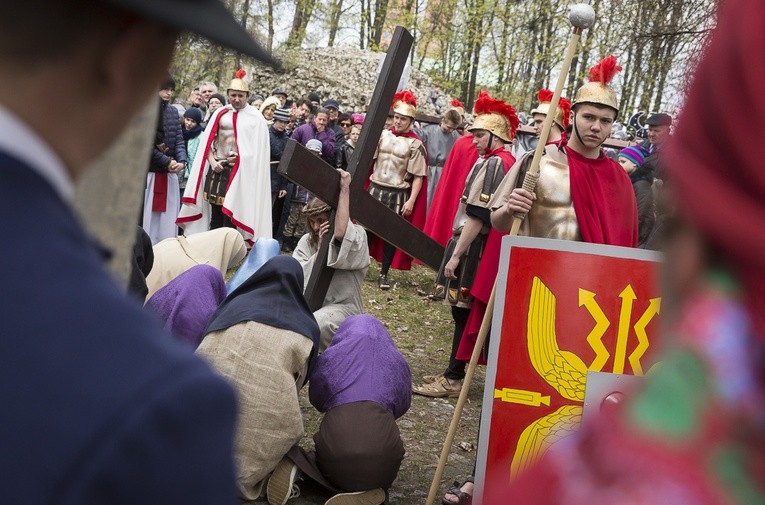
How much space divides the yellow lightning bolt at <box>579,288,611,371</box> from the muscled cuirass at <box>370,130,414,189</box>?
686cm

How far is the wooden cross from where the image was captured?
5.38 metres

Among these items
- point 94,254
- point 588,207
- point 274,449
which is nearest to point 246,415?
point 274,449

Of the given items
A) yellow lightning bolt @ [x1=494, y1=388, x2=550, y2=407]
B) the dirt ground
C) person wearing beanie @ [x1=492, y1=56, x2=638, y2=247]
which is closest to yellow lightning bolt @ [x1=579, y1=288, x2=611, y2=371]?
yellow lightning bolt @ [x1=494, y1=388, x2=550, y2=407]

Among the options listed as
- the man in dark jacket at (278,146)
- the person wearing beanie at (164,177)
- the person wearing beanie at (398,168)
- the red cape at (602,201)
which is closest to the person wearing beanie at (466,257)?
the red cape at (602,201)

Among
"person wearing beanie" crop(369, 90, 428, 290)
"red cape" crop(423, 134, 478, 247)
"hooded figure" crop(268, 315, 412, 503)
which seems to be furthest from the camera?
"person wearing beanie" crop(369, 90, 428, 290)

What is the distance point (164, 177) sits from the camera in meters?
9.91

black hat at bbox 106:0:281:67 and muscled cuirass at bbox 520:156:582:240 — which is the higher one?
black hat at bbox 106:0:281:67

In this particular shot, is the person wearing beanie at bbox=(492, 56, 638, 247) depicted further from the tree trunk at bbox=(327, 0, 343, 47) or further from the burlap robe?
the tree trunk at bbox=(327, 0, 343, 47)

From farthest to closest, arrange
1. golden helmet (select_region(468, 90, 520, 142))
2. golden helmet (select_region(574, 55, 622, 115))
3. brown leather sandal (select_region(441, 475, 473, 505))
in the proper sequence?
golden helmet (select_region(468, 90, 520, 142)), golden helmet (select_region(574, 55, 622, 115)), brown leather sandal (select_region(441, 475, 473, 505))

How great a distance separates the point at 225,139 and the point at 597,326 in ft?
22.1

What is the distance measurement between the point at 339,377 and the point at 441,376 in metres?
2.27

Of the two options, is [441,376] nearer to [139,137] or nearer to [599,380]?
[599,380]

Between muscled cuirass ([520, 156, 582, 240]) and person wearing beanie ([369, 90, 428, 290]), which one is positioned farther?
person wearing beanie ([369, 90, 428, 290])

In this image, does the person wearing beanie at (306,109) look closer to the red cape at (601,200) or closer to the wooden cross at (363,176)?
the wooden cross at (363,176)
